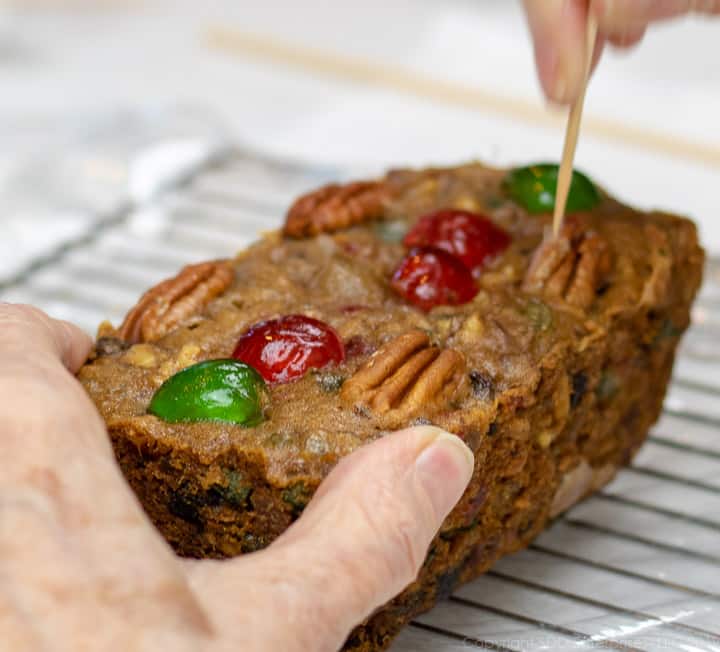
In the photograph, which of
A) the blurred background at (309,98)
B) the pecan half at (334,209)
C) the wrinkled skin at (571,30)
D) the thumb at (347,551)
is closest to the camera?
the thumb at (347,551)

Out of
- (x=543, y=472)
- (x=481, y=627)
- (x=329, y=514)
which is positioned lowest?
(x=481, y=627)

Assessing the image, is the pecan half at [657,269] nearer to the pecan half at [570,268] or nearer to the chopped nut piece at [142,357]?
the pecan half at [570,268]

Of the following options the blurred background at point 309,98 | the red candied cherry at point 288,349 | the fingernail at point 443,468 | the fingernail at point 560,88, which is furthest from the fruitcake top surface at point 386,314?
the blurred background at point 309,98

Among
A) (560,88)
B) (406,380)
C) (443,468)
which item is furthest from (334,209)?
(443,468)

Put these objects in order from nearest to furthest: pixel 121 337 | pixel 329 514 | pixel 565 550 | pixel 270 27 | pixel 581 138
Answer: pixel 329 514
pixel 121 337
pixel 565 550
pixel 581 138
pixel 270 27

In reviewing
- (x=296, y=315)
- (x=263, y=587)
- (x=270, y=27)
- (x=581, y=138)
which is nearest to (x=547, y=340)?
(x=296, y=315)

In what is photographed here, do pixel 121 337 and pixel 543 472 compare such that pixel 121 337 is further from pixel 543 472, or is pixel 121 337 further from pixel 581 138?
pixel 581 138
